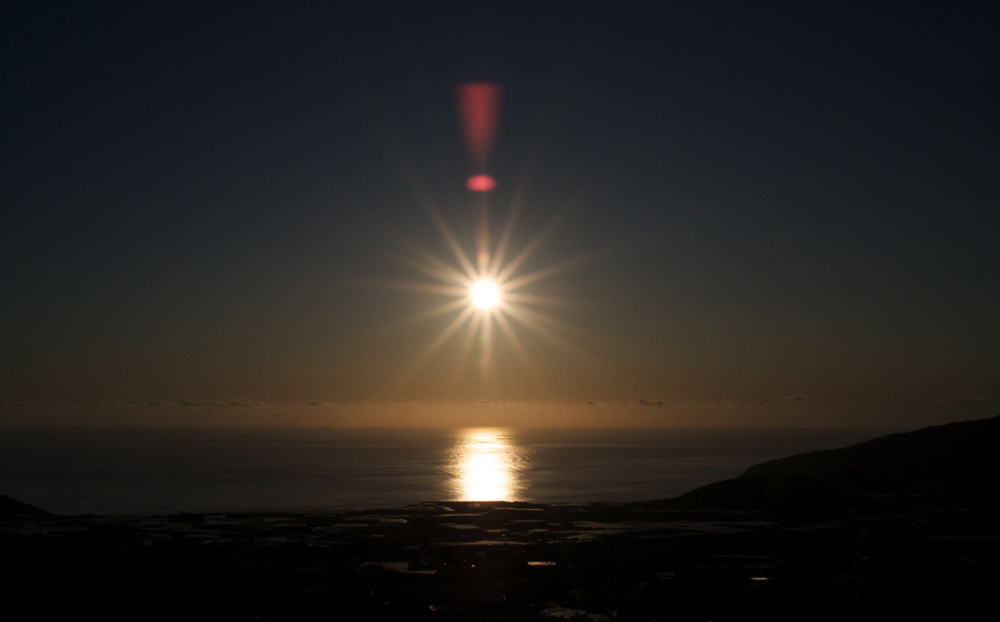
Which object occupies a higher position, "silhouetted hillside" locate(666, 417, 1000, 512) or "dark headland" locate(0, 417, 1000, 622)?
"silhouetted hillside" locate(666, 417, 1000, 512)

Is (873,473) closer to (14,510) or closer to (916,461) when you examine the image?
(916,461)

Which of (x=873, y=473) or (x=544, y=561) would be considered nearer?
(x=544, y=561)

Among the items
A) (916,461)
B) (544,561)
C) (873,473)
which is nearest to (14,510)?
(544,561)

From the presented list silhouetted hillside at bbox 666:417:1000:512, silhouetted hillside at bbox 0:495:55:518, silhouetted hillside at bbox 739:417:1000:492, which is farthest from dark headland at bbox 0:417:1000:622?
silhouetted hillside at bbox 739:417:1000:492

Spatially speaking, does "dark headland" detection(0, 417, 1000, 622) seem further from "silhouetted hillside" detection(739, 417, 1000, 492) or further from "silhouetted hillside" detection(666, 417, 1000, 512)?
"silhouetted hillside" detection(739, 417, 1000, 492)

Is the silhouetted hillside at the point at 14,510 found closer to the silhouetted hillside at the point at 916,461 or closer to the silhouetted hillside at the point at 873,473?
the silhouetted hillside at the point at 873,473

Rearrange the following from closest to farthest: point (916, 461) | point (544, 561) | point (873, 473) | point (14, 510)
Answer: point (544, 561) < point (14, 510) < point (873, 473) < point (916, 461)

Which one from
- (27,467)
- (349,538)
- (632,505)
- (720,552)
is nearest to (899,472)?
(632,505)
